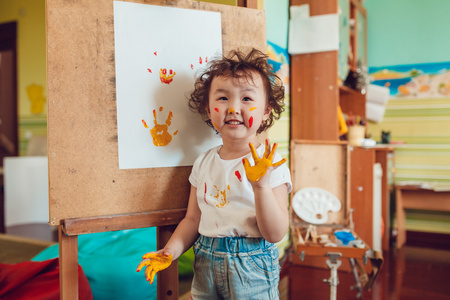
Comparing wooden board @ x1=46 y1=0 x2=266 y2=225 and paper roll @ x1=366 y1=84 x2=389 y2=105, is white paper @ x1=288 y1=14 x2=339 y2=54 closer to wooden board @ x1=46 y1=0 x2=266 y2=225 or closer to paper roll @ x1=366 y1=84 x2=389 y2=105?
paper roll @ x1=366 y1=84 x2=389 y2=105

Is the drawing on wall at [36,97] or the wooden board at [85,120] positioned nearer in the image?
the wooden board at [85,120]

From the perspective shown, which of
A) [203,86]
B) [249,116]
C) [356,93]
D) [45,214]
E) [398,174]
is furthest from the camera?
[45,214]

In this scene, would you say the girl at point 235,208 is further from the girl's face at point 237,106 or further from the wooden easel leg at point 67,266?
the wooden easel leg at point 67,266

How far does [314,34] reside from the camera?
2.33 meters

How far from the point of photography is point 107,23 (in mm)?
950

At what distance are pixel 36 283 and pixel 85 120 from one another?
0.75m

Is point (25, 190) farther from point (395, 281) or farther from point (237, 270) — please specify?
point (237, 270)

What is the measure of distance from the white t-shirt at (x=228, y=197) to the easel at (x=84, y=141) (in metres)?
0.14

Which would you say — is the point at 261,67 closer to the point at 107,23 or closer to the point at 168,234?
the point at 107,23

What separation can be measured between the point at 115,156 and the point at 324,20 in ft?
5.77

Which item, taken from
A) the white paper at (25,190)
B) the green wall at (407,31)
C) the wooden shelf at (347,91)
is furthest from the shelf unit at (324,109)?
the white paper at (25,190)

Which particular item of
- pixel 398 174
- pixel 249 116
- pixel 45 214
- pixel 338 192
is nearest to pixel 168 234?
pixel 249 116

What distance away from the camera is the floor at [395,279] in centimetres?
197

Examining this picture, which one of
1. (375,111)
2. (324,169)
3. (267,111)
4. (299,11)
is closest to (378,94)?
(375,111)
